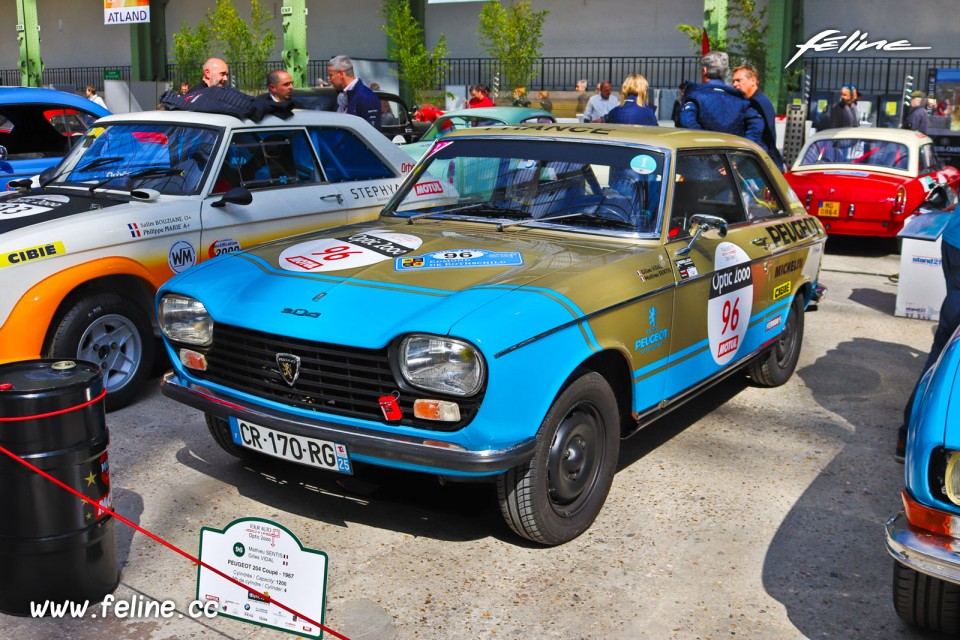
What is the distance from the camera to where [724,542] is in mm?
4367

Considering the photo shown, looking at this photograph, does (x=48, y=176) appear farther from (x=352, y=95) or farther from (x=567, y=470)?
(x=567, y=470)

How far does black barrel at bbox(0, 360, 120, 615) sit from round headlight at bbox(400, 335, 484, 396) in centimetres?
111

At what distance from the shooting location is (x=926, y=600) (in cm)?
343

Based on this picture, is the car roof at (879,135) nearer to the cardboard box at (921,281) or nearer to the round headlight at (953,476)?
the cardboard box at (921,281)

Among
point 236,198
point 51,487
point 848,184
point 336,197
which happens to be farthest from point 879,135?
point 51,487

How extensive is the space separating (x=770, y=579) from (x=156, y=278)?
3912mm

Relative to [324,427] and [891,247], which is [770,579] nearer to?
[324,427]

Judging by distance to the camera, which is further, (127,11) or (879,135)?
(127,11)

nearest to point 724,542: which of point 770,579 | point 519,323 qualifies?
point 770,579

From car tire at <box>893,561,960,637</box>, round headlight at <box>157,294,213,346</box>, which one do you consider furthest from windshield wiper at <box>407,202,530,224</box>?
car tire at <box>893,561,960,637</box>

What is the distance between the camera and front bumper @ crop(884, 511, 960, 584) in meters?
3.11

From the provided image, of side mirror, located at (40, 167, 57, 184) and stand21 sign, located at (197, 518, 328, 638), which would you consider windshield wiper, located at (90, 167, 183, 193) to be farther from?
stand21 sign, located at (197, 518, 328, 638)

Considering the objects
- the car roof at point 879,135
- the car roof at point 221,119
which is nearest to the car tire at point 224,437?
the car roof at point 221,119

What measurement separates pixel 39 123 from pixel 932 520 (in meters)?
8.53
